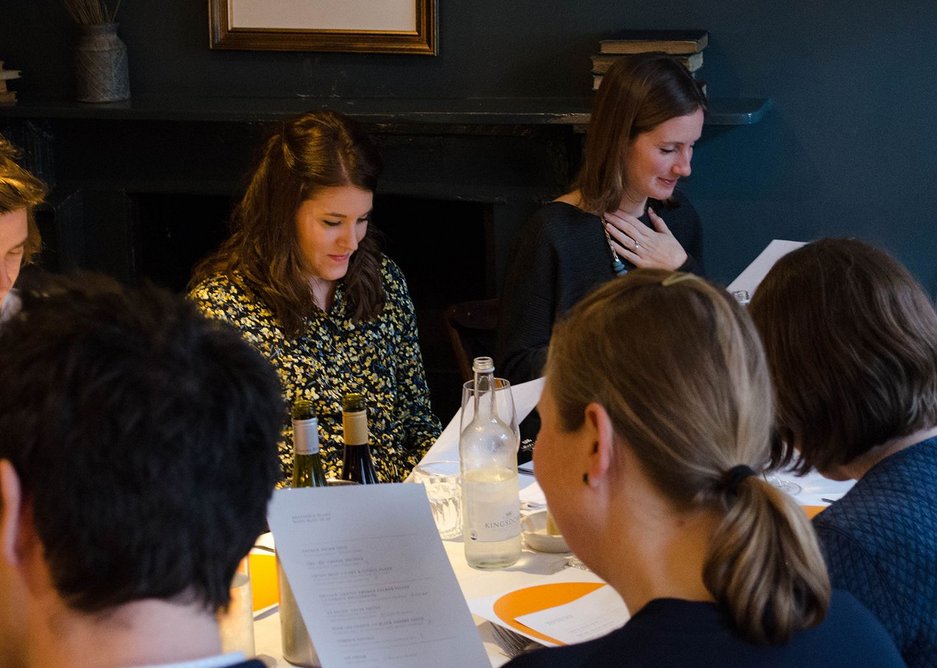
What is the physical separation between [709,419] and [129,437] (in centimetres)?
50

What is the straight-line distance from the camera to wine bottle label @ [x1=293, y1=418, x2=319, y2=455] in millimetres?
1396

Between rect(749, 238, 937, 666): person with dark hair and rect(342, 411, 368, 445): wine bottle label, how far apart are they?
52 cm

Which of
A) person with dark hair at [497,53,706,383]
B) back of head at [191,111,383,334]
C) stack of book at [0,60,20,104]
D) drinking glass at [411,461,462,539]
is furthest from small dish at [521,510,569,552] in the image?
stack of book at [0,60,20,104]

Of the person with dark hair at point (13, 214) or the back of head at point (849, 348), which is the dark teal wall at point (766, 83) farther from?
the back of head at point (849, 348)

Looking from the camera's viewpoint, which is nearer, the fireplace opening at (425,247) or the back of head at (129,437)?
the back of head at (129,437)

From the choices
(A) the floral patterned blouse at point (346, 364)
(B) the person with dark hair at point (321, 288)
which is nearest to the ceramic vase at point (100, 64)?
(B) the person with dark hair at point (321, 288)

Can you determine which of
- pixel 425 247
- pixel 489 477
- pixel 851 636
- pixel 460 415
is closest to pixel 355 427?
pixel 489 477

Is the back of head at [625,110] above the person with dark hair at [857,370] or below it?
above

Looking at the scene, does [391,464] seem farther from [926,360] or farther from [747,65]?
[747,65]

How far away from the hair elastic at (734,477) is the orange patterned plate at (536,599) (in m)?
0.40

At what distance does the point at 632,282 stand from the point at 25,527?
567 mm

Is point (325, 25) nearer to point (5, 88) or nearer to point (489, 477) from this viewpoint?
point (5, 88)

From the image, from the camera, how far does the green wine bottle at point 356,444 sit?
1.52 metres

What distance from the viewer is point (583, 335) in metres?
1.06
